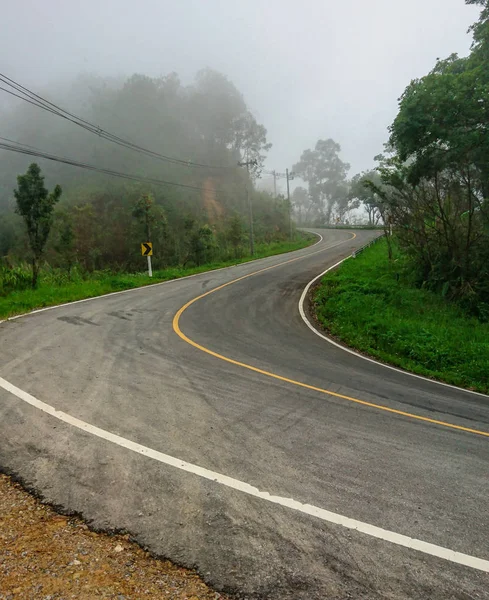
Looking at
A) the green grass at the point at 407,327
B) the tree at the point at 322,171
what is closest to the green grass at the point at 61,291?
the green grass at the point at 407,327

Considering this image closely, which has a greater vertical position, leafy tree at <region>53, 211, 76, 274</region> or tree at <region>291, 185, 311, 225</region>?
tree at <region>291, 185, 311, 225</region>

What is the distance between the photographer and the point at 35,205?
1552cm

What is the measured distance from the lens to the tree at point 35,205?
15.4 metres

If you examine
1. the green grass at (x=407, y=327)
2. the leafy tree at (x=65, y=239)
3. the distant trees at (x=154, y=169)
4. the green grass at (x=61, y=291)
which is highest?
the distant trees at (x=154, y=169)

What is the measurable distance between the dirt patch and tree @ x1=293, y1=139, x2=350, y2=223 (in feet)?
332

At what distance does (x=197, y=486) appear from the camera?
3.81 m

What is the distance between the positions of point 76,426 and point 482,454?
5.15 meters

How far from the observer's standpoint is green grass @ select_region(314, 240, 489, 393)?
32.4 ft

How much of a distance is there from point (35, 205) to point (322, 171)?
323ft

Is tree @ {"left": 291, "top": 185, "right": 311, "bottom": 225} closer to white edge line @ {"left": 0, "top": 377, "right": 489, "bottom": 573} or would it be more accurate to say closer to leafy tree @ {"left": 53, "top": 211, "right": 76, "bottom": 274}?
leafy tree @ {"left": 53, "top": 211, "right": 76, "bottom": 274}

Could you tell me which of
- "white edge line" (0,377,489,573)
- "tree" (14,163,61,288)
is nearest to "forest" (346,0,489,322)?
"white edge line" (0,377,489,573)

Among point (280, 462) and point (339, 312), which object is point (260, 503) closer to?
point (280, 462)

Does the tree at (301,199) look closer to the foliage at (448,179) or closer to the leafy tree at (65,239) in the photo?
the leafy tree at (65,239)

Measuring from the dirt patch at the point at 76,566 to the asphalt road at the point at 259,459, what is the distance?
15 cm
